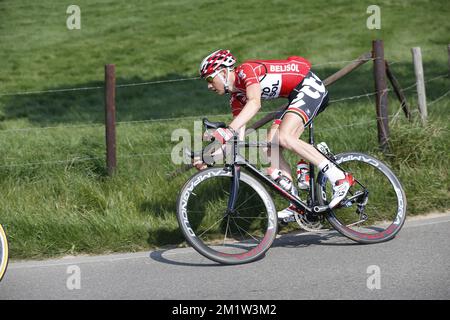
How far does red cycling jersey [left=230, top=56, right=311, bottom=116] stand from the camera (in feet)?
21.6

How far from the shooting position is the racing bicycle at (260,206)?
6461 millimetres

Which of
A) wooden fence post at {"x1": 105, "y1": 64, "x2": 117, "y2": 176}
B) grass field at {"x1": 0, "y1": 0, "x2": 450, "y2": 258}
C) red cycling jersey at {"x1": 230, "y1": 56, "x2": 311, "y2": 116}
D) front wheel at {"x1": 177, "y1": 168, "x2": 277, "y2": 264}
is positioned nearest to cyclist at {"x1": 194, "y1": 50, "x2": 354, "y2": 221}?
red cycling jersey at {"x1": 230, "y1": 56, "x2": 311, "y2": 116}

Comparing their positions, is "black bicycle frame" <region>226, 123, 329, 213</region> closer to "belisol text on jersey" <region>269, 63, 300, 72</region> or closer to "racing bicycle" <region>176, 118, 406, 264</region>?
"racing bicycle" <region>176, 118, 406, 264</region>

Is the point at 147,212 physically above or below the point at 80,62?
below

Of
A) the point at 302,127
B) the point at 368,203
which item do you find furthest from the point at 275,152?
the point at 368,203

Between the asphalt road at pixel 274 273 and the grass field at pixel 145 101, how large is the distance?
561 millimetres

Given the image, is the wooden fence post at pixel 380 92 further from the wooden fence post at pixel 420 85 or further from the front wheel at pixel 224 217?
the front wheel at pixel 224 217

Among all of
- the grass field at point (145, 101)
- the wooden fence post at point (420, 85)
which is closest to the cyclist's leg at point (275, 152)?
the grass field at point (145, 101)

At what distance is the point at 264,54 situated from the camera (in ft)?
69.4

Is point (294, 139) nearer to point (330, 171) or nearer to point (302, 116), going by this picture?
point (302, 116)

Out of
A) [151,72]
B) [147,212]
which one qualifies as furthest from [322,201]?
[151,72]
